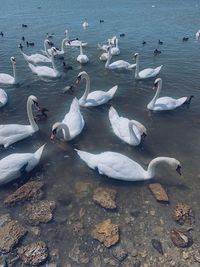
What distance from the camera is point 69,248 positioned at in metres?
10.1

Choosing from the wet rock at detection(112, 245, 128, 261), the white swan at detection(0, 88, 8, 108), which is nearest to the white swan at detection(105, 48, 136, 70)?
the white swan at detection(0, 88, 8, 108)

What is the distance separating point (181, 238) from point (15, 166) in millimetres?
6577

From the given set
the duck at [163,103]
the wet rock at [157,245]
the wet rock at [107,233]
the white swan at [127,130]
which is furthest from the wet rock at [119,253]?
the duck at [163,103]

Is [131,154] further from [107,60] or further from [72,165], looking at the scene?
[107,60]

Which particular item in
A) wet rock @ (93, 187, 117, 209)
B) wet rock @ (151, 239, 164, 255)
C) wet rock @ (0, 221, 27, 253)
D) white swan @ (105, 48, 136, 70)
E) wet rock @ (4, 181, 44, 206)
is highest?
white swan @ (105, 48, 136, 70)

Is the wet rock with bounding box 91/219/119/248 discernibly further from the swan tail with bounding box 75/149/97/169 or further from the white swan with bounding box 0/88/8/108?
the white swan with bounding box 0/88/8/108

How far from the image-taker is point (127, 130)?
14.5 m

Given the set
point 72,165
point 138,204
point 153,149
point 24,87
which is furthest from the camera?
point 24,87

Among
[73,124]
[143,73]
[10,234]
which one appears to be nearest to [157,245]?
[10,234]

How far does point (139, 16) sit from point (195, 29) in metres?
8.60

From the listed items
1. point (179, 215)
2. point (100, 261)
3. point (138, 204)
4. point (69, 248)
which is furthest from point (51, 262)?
point (179, 215)

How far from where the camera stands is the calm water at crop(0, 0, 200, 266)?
1220 centimetres

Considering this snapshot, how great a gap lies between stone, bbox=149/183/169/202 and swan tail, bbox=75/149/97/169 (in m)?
2.43

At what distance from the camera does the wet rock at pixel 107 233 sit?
10109 mm
